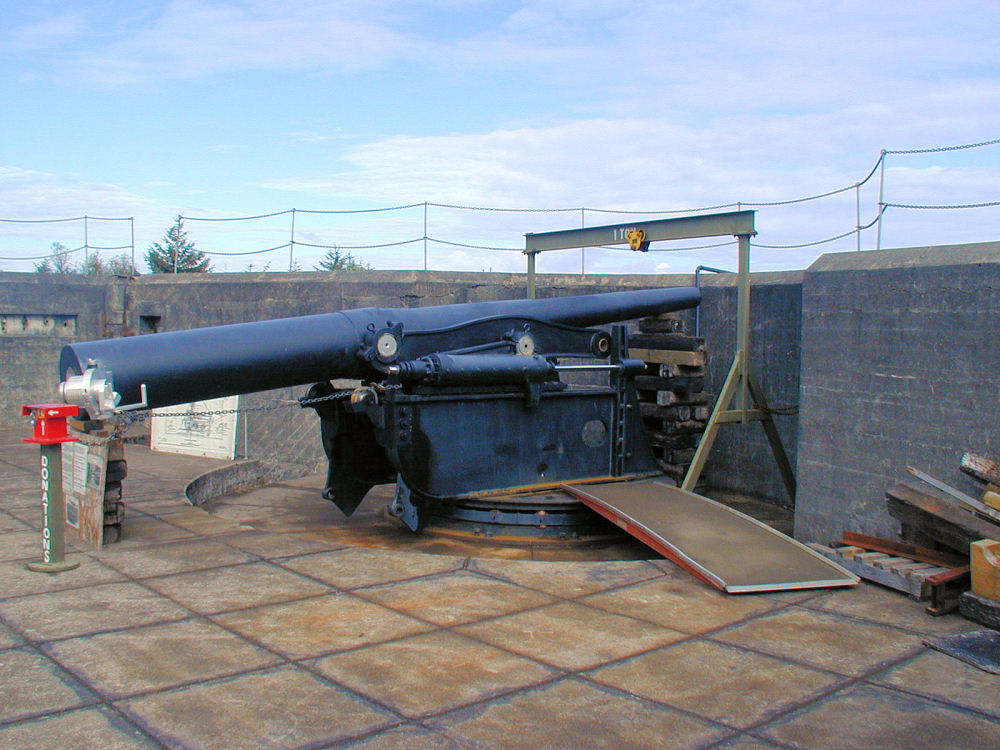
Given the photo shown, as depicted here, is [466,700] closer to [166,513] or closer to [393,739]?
[393,739]

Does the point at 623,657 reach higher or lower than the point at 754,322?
lower

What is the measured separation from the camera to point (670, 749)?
3312 mm

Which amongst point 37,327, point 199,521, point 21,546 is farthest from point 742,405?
point 37,327

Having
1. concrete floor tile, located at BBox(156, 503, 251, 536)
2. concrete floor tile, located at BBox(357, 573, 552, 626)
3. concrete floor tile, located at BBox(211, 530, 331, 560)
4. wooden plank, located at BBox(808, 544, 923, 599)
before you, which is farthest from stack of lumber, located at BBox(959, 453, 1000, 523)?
concrete floor tile, located at BBox(156, 503, 251, 536)

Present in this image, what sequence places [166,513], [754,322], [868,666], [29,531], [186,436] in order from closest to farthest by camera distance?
→ [868,666]
[29,531]
[166,513]
[754,322]
[186,436]

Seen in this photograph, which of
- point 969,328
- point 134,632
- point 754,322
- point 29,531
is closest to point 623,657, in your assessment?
point 134,632

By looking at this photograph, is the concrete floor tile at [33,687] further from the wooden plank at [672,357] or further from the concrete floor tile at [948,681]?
the wooden plank at [672,357]

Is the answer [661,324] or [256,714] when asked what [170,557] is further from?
[661,324]

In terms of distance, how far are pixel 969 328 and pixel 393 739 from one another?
4.50 metres

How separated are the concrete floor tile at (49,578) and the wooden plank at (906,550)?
4368 mm

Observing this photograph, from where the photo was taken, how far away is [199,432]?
1222 centimetres

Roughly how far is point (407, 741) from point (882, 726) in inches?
68.5

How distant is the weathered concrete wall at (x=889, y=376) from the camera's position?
595 cm

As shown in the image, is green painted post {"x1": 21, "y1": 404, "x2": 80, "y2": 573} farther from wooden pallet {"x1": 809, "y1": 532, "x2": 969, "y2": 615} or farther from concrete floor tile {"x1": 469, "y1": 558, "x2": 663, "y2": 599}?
wooden pallet {"x1": 809, "y1": 532, "x2": 969, "y2": 615}
